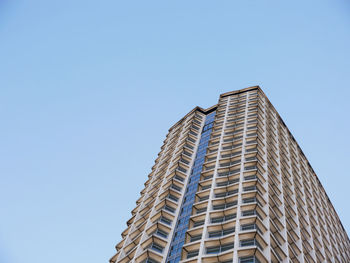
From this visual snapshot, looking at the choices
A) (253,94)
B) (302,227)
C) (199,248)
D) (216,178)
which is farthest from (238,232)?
(253,94)

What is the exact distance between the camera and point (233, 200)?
48094 millimetres

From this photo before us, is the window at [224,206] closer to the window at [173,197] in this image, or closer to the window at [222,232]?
the window at [222,232]

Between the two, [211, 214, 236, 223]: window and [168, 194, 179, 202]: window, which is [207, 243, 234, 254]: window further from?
[168, 194, 179, 202]: window

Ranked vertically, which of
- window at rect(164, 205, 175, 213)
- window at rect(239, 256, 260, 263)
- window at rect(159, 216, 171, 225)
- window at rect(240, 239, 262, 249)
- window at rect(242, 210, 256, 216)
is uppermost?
window at rect(164, 205, 175, 213)

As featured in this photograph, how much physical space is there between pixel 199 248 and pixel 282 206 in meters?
16.6

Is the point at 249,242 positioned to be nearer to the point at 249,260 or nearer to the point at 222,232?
the point at 249,260

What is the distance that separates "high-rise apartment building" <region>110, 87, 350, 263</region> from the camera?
42.7m

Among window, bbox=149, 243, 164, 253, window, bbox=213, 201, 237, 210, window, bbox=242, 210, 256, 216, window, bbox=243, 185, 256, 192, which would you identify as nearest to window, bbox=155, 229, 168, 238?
window, bbox=149, 243, 164, 253

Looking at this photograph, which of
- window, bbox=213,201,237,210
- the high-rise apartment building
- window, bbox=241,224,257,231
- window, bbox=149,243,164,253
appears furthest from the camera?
window, bbox=213,201,237,210

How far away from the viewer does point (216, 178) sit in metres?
53.6

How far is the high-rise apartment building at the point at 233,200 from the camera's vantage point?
4266 centimetres

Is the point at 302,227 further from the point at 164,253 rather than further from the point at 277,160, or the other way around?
the point at 164,253

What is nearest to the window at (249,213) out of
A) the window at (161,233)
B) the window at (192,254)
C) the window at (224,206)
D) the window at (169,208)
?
the window at (224,206)

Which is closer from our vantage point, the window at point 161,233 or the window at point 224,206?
the window at point 224,206
